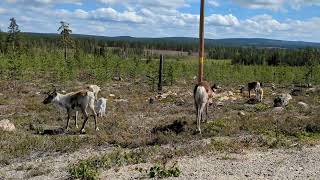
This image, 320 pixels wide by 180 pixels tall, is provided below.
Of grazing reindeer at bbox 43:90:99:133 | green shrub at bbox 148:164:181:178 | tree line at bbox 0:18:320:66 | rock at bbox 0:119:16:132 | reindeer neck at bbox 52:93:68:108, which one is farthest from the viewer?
tree line at bbox 0:18:320:66

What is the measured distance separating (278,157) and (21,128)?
31.7 feet

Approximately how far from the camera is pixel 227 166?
417 inches

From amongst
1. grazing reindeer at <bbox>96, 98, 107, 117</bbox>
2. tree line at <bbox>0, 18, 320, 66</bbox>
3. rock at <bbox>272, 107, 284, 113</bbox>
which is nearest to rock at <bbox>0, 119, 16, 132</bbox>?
grazing reindeer at <bbox>96, 98, 107, 117</bbox>

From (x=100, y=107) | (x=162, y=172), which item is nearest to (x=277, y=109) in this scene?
(x=100, y=107)

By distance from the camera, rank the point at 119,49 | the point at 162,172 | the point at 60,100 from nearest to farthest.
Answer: the point at 162,172 → the point at 60,100 → the point at 119,49

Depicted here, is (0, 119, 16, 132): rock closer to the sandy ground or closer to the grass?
the sandy ground

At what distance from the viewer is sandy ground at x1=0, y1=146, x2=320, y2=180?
9.81 metres

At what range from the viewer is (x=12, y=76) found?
3581cm

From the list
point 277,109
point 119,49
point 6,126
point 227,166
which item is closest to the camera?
point 227,166

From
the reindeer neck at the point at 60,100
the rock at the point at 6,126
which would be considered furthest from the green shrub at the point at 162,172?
the reindeer neck at the point at 60,100

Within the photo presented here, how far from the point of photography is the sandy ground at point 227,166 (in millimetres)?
9809

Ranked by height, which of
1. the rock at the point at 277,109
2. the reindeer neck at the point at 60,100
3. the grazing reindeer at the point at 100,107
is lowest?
the rock at the point at 277,109

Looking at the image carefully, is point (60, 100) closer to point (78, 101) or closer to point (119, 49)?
point (78, 101)

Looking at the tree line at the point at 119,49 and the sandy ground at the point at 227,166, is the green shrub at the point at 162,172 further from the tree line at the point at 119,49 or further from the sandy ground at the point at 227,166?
the tree line at the point at 119,49
